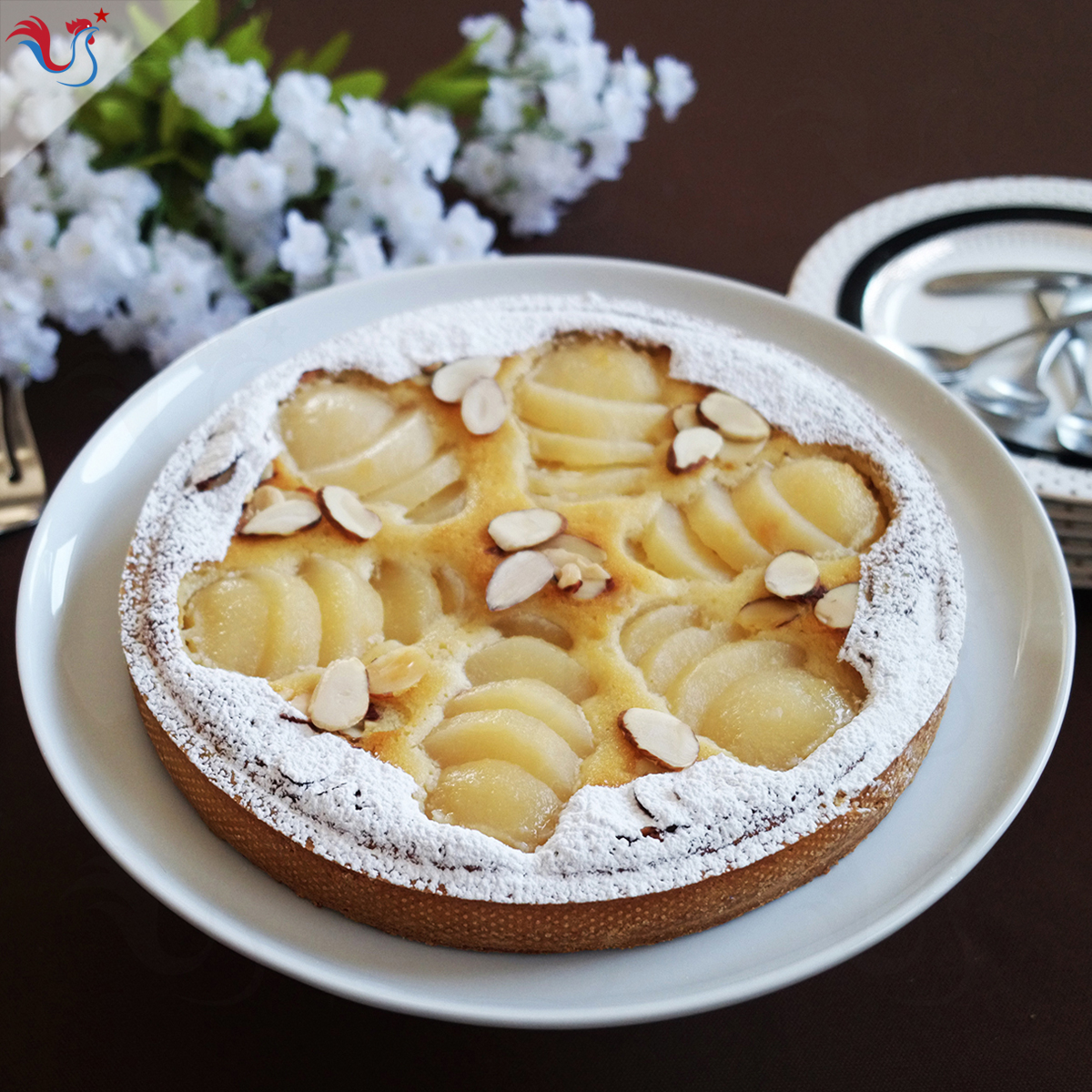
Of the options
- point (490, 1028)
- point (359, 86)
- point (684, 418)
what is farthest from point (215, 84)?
point (490, 1028)

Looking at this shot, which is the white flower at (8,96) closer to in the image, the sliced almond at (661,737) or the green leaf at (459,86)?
the green leaf at (459,86)

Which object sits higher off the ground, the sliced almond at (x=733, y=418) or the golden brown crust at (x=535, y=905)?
the sliced almond at (x=733, y=418)

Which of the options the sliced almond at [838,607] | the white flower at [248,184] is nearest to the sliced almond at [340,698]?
the sliced almond at [838,607]

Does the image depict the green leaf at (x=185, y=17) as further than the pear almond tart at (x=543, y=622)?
Yes

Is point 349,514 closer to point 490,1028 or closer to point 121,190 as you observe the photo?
point 490,1028

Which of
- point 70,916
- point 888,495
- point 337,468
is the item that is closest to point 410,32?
point 337,468

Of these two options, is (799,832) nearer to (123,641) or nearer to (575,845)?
(575,845)
